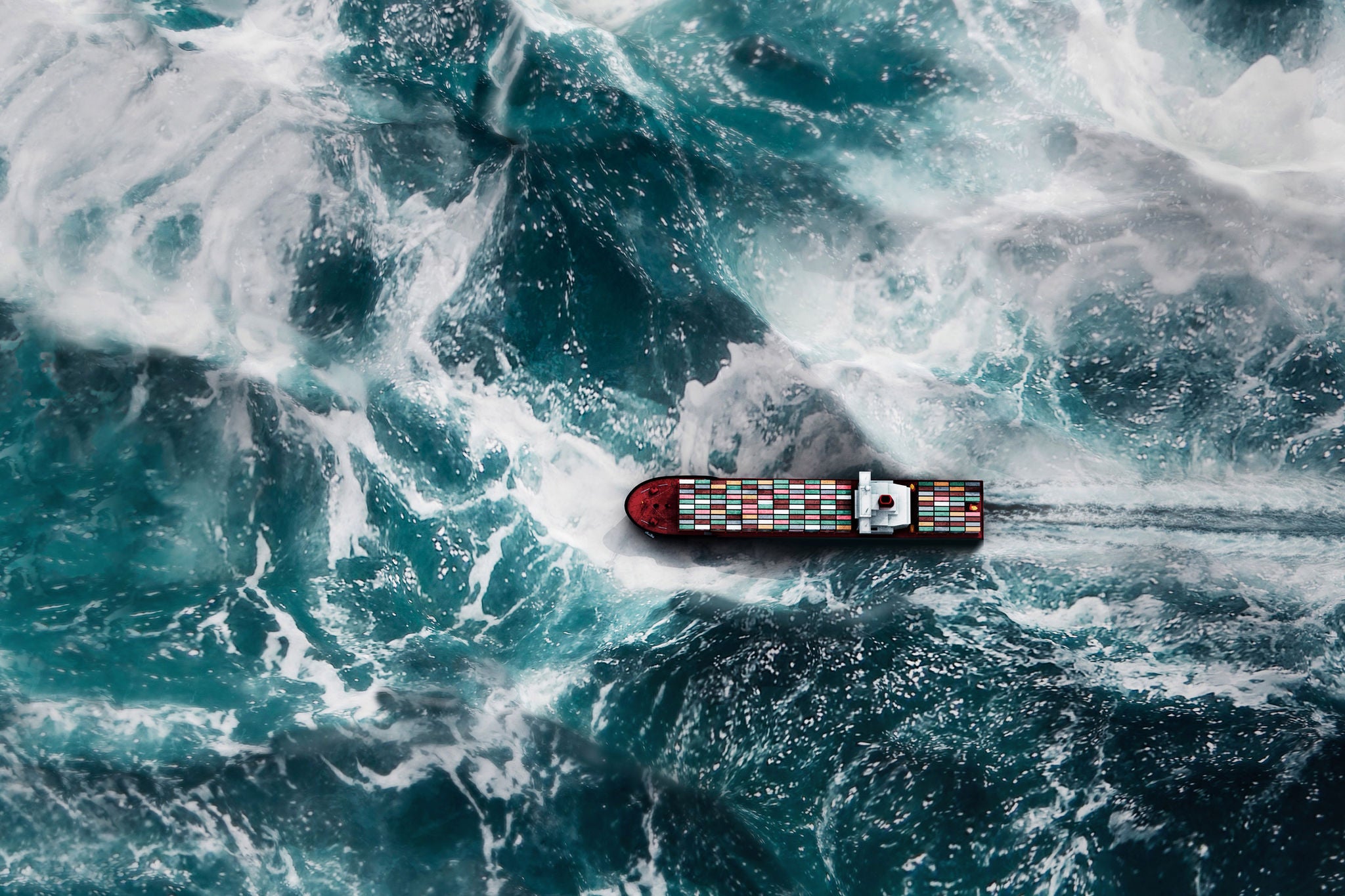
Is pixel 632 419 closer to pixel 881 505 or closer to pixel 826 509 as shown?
pixel 826 509

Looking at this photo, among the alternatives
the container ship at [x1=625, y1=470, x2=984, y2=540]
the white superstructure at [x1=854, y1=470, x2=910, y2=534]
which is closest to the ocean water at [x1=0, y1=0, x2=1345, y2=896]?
the container ship at [x1=625, y1=470, x2=984, y2=540]

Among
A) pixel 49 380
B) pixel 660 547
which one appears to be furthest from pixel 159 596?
pixel 660 547

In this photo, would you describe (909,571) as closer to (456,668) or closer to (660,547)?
(660,547)

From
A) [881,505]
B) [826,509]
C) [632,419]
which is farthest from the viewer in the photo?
[632,419]

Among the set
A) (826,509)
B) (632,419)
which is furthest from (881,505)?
(632,419)

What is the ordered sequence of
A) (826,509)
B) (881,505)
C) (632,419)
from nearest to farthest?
(881,505)
(826,509)
(632,419)

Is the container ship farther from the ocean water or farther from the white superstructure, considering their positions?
the ocean water

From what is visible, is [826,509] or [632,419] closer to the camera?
[826,509]
